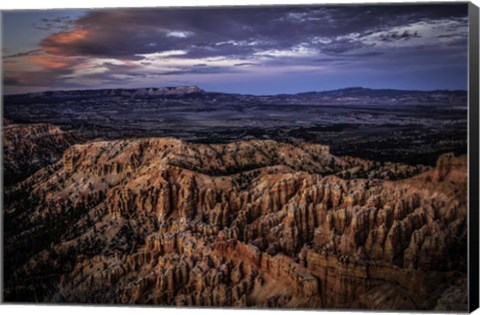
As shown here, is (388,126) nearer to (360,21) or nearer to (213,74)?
(360,21)

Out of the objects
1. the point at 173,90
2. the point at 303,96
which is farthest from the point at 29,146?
the point at 303,96

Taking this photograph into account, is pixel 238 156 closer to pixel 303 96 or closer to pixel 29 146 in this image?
pixel 303 96

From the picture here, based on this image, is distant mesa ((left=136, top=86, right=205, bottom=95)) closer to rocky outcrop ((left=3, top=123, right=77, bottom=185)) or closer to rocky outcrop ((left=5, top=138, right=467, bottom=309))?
rocky outcrop ((left=5, top=138, right=467, bottom=309))

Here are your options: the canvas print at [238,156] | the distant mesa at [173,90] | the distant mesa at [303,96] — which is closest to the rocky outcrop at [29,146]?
the canvas print at [238,156]

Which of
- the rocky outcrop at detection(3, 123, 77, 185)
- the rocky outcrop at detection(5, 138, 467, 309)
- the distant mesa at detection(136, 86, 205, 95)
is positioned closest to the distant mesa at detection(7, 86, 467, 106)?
the distant mesa at detection(136, 86, 205, 95)

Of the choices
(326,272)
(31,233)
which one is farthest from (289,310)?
(31,233)

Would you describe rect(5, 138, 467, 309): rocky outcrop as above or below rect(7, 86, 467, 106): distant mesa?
below

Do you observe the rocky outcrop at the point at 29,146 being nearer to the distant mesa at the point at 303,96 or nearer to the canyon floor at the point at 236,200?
the canyon floor at the point at 236,200
